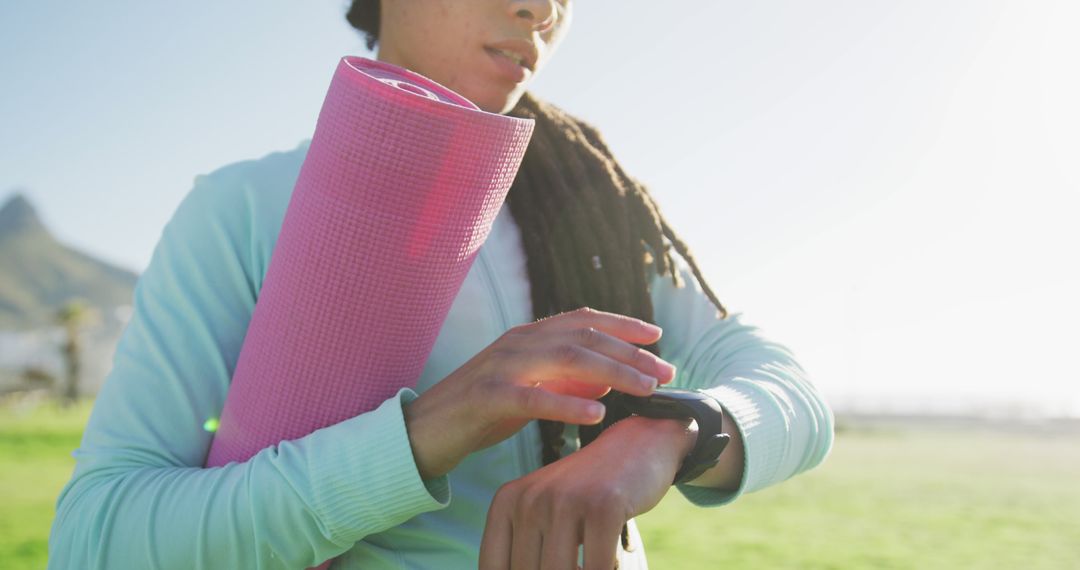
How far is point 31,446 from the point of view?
15.3 meters

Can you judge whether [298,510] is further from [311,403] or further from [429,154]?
[429,154]

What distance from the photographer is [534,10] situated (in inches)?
48.4

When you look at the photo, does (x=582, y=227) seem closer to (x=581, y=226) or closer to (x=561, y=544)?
(x=581, y=226)

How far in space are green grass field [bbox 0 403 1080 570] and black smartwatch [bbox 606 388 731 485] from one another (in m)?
5.90

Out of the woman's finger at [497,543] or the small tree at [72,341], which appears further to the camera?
the small tree at [72,341]

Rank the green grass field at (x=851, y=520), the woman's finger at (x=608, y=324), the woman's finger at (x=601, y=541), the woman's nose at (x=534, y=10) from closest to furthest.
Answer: the woman's finger at (x=601, y=541) < the woman's finger at (x=608, y=324) < the woman's nose at (x=534, y=10) < the green grass field at (x=851, y=520)

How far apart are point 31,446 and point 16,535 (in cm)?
946

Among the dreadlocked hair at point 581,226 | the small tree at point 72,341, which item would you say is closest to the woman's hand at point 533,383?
the dreadlocked hair at point 581,226

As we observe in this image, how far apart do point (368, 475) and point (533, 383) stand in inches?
7.8

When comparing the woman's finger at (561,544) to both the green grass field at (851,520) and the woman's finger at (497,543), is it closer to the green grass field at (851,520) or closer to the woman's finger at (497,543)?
the woman's finger at (497,543)

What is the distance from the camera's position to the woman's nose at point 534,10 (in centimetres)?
123

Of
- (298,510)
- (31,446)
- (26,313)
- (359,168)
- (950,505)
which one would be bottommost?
(26,313)

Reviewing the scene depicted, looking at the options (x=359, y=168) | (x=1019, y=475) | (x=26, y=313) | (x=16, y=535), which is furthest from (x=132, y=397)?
(x=26, y=313)

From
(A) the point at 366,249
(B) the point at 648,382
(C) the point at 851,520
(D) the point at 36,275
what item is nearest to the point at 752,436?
(B) the point at 648,382
